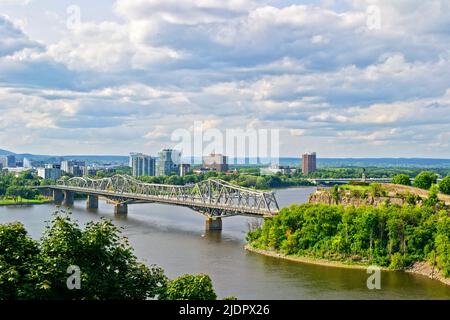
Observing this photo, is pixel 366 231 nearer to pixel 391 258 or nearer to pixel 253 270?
pixel 391 258

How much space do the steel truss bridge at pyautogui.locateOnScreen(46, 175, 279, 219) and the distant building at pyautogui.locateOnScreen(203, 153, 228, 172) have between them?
6246cm

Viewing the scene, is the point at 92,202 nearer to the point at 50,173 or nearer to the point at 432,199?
the point at 50,173

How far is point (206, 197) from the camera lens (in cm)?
5100

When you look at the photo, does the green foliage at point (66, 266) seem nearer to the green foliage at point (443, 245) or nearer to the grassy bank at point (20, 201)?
the green foliage at point (443, 245)

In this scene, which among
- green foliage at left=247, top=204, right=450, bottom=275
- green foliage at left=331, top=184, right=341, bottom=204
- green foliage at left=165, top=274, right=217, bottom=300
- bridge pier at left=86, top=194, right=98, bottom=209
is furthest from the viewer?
bridge pier at left=86, top=194, right=98, bottom=209

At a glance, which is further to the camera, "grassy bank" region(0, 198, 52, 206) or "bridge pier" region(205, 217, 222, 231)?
"grassy bank" region(0, 198, 52, 206)

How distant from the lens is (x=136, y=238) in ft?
122

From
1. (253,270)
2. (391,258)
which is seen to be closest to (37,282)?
(253,270)

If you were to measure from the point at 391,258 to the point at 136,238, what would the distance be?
16.8 metres

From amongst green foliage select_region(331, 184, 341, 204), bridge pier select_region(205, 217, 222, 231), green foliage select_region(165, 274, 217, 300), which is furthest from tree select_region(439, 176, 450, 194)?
green foliage select_region(165, 274, 217, 300)

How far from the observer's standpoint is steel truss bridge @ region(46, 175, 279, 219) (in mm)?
40241

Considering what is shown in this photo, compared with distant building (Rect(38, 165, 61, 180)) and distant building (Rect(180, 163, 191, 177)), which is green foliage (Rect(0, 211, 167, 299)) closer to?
distant building (Rect(38, 165, 61, 180))

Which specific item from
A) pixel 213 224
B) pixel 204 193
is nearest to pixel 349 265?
pixel 213 224
